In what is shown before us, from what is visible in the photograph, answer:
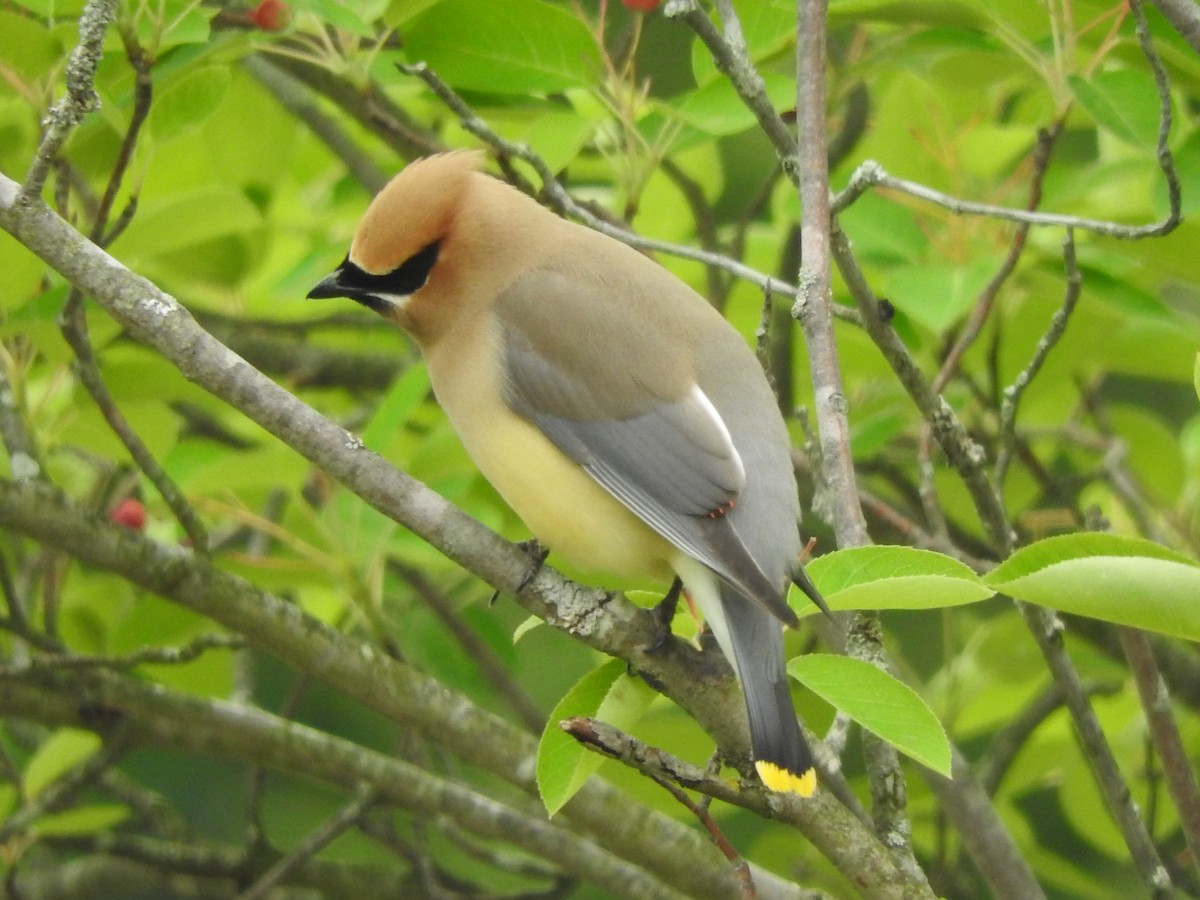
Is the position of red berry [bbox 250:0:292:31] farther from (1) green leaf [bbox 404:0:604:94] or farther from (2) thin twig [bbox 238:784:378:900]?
(2) thin twig [bbox 238:784:378:900]

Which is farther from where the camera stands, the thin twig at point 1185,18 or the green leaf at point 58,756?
the green leaf at point 58,756

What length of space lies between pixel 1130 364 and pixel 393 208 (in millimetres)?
1791

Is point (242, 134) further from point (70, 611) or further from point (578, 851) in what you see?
point (578, 851)

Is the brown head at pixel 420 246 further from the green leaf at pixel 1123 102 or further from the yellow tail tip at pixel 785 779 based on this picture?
the yellow tail tip at pixel 785 779

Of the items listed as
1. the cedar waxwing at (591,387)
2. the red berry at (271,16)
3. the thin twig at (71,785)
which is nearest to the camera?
the cedar waxwing at (591,387)

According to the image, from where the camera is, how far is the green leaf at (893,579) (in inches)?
78.6

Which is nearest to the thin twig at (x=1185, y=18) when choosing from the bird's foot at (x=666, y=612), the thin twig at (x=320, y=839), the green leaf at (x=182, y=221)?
the bird's foot at (x=666, y=612)

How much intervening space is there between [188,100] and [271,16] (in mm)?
271

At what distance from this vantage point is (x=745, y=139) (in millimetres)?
8164

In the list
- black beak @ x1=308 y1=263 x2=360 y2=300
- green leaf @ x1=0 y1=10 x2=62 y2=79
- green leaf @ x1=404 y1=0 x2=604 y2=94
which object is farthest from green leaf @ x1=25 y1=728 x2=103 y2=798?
green leaf @ x1=404 y1=0 x2=604 y2=94

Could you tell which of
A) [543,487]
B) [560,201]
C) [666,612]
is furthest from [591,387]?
[666,612]

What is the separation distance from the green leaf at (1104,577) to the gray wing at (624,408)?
2.53ft

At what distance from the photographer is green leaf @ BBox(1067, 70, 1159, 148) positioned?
2.99 meters

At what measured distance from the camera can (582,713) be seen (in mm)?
2373
